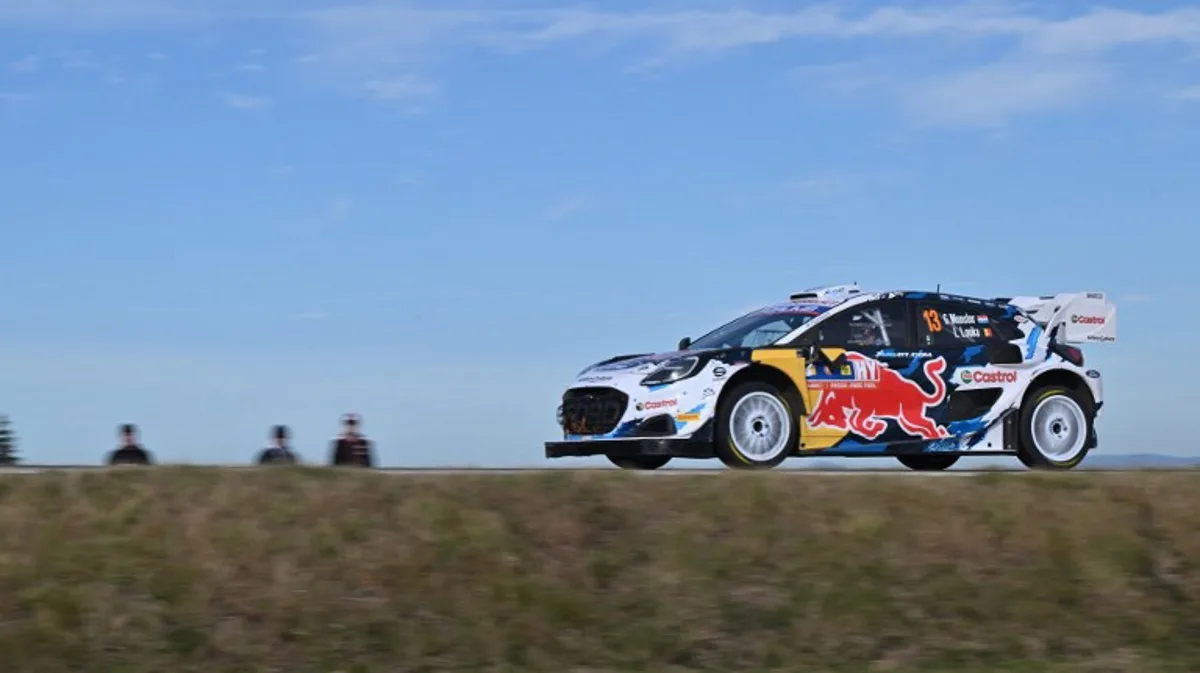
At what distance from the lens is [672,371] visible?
14570 millimetres

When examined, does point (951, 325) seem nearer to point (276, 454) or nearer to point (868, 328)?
point (868, 328)

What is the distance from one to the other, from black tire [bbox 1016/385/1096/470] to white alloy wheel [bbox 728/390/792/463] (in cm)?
261

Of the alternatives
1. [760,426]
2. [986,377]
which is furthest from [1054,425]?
[760,426]

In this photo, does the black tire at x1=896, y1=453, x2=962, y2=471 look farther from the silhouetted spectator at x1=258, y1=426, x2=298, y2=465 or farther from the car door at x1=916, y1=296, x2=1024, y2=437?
the silhouetted spectator at x1=258, y1=426, x2=298, y2=465

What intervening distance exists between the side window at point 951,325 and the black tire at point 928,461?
1.32 metres

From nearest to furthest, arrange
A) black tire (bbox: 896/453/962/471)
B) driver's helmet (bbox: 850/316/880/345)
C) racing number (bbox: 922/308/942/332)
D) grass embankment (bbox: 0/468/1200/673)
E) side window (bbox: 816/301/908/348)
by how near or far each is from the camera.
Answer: grass embankment (bbox: 0/468/1200/673) < side window (bbox: 816/301/908/348) < driver's helmet (bbox: 850/316/880/345) < racing number (bbox: 922/308/942/332) < black tire (bbox: 896/453/962/471)

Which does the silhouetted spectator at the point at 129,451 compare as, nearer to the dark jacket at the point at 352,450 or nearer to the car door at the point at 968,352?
the dark jacket at the point at 352,450

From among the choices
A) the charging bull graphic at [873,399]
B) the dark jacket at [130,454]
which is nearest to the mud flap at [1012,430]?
the charging bull graphic at [873,399]

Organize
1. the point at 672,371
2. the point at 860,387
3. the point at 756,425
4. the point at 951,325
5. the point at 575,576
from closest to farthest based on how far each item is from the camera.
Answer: the point at 575,576
the point at 672,371
the point at 756,425
the point at 860,387
the point at 951,325

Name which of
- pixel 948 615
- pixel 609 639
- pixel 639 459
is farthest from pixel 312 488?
pixel 639 459

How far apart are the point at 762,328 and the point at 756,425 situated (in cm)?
117

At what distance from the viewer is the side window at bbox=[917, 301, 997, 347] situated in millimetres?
15695

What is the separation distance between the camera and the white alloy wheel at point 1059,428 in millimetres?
16000

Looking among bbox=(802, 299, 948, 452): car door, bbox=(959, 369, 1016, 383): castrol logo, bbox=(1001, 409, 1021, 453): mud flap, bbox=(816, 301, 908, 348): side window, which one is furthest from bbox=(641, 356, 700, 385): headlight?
bbox=(1001, 409, 1021, 453): mud flap
